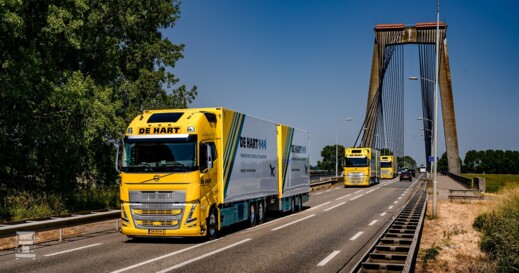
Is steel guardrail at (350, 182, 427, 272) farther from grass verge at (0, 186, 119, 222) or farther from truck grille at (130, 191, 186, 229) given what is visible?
grass verge at (0, 186, 119, 222)

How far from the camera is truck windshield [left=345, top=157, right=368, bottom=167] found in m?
46.8

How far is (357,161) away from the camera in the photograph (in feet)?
154

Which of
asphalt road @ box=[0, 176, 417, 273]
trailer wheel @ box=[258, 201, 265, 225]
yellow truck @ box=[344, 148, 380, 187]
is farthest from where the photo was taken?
yellow truck @ box=[344, 148, 380, 187]

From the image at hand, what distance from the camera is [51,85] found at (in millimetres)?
20625

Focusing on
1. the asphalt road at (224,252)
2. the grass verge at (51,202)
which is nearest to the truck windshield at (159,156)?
the asphalt road at (224,252)

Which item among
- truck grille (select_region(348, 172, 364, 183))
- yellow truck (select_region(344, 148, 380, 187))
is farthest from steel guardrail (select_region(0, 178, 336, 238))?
truck grille (select_region(348, 172, 364, 183))

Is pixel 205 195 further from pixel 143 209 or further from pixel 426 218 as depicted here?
pixel 426 218

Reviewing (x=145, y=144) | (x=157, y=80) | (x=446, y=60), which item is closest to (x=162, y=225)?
(x=145, y=144)

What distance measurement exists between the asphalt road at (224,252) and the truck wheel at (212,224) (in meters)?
0.26

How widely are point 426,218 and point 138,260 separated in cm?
1368

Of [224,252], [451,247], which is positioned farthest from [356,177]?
[224,252]

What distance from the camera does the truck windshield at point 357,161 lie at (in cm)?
4675

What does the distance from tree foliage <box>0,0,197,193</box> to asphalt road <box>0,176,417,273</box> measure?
6669mm

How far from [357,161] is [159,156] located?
3463cm
